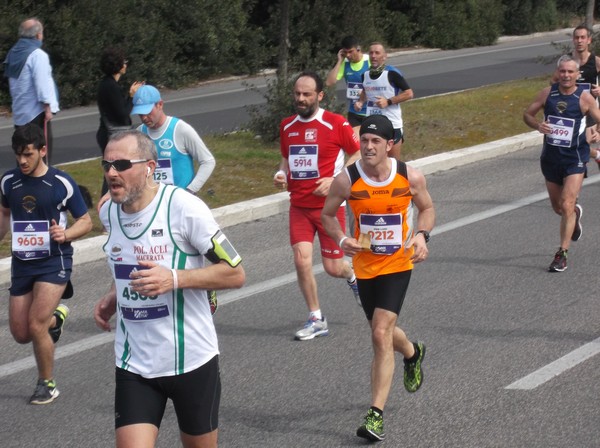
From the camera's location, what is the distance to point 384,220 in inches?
270

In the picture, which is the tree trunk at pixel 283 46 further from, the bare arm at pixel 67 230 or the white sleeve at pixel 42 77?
the bare arm at pixel 67 230

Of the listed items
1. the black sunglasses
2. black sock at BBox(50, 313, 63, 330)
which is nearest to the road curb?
black sock at BBox(50, 313, 63, 330)

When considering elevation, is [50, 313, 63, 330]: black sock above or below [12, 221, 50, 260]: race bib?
below

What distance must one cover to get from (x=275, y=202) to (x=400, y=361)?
5.67 m

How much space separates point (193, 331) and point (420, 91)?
876 inches

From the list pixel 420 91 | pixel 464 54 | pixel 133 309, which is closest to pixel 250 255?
pixel 133 309

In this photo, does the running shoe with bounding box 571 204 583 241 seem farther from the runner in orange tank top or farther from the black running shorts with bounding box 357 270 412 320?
the black running shorts with bounding box 357 270 412 320

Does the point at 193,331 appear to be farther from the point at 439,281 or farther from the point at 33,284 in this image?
the point at 439,281

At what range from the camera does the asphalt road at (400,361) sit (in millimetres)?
6609

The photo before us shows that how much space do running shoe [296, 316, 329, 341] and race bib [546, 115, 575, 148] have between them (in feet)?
11.3

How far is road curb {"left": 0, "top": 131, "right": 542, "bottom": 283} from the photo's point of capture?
36.5 ft

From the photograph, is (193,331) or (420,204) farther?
(420,204)

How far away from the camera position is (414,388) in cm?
695

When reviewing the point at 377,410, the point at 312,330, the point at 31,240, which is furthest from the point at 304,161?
the point at 377,410
